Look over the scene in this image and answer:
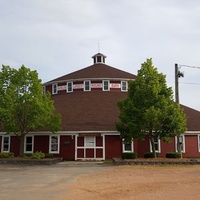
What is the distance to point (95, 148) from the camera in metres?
28.0

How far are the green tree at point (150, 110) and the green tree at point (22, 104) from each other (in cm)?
655

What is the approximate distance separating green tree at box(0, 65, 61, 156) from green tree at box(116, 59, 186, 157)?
6550mm

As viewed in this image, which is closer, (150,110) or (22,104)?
(150,110)

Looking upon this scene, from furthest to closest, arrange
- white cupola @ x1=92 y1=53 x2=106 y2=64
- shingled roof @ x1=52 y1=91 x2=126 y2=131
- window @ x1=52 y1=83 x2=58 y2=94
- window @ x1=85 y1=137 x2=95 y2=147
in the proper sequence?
1. white cupola @ x1=92 y1=53 x2=106 y2=64
2. window @ x1=52 y1=83 x2=58 y2=94
3. shingled roof @ x1=52 y1=91 x2=126 y2=131
4. window @ x1=85 y1=137 x2=95 y2=147

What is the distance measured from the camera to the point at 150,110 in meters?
22.7

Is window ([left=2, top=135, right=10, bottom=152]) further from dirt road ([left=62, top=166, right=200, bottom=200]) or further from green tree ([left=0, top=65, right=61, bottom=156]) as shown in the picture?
dirt road ([left=62, top=166, right=200, bottom=200])

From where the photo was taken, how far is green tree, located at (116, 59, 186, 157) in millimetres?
23109

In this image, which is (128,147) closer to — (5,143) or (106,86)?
(106,86)

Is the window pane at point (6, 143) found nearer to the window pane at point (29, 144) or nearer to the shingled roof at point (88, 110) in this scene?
the window pane at point (29, 144)

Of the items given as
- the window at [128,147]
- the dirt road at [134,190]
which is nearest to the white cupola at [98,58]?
the window at [128,147]

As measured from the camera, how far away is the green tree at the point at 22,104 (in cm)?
2555

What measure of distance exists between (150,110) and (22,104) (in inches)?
432

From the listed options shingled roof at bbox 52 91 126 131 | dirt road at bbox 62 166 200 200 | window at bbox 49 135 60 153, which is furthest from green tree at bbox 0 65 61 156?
dirt road at bbox 62 166 200 200

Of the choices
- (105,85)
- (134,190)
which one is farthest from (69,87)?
(134,190)
